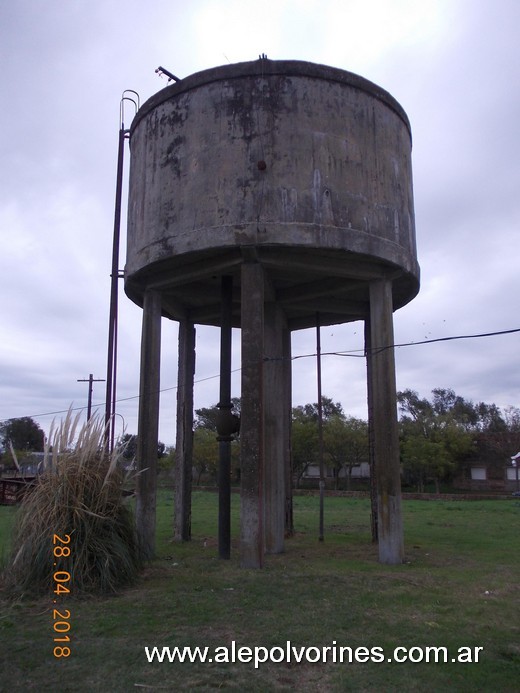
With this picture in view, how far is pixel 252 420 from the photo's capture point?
11359 mm

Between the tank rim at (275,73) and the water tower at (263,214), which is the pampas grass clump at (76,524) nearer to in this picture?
the water tower at (263,214)

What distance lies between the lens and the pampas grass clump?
8.58 metres

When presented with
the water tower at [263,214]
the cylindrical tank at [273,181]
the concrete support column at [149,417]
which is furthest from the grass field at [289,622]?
the cylindrical tank at [273,181]

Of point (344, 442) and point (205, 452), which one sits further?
point (205, 452)

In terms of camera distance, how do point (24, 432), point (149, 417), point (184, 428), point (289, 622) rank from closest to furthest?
point (289, 622) < point (149, 417) < point (184, 428) < point (24, 432)

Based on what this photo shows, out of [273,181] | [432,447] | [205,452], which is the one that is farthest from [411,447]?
[273,181]

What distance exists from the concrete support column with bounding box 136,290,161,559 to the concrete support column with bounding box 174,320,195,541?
253 centimetres

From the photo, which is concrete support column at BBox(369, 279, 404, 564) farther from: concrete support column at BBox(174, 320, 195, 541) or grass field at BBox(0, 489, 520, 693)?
concrete support column at BBox(174, 320, 195, 541)

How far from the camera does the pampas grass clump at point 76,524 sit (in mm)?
8578

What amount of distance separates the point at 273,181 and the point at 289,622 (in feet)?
24.7

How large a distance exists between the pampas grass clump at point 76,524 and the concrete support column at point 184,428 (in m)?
5.58

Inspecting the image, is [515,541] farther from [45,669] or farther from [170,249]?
[45,669]

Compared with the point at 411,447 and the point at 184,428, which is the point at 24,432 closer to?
the point at 411,447

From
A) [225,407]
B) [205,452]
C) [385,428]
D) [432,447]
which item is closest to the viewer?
[385,428]
